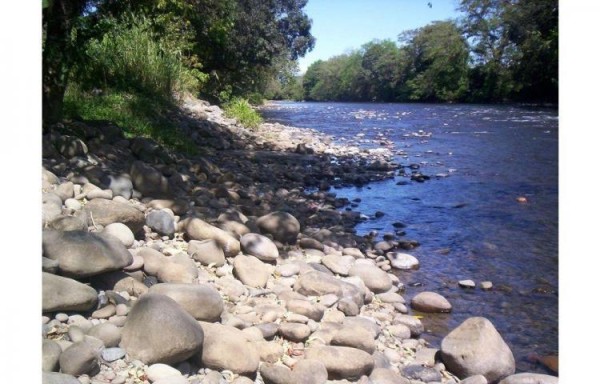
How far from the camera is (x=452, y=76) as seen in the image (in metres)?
26.9

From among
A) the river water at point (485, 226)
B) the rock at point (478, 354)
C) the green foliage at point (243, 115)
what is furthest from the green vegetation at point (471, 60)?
the rock at point (478, 354)

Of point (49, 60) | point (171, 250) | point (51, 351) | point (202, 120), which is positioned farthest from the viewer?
point (202, 120)

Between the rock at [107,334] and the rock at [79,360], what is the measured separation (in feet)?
0.50

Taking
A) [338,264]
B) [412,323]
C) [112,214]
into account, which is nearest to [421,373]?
[412,323]

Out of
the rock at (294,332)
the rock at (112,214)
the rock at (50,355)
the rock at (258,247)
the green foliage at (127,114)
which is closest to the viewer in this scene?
the rock at (50,355)

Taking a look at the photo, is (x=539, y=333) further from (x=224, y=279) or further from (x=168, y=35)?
(x=168, y=35)

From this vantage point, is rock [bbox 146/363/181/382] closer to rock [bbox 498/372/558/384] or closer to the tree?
rock [bbox 498/372/558/384]

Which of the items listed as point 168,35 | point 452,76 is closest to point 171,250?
point 168,35

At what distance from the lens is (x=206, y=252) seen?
11.0 feet

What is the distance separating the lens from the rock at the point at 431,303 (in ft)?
12.3

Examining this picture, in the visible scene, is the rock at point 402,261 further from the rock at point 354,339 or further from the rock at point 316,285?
the rock at point 354,339

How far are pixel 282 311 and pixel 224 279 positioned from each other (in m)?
0.47

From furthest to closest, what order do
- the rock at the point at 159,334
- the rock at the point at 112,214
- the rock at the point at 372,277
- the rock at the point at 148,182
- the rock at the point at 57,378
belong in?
the rock at the point at 148,182 → the rock at the point at 372,277 → the rock at the point at 112,214 → the rock at the point at 159,334 → the rock at the point at 57,378

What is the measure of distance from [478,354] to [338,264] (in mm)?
1471
